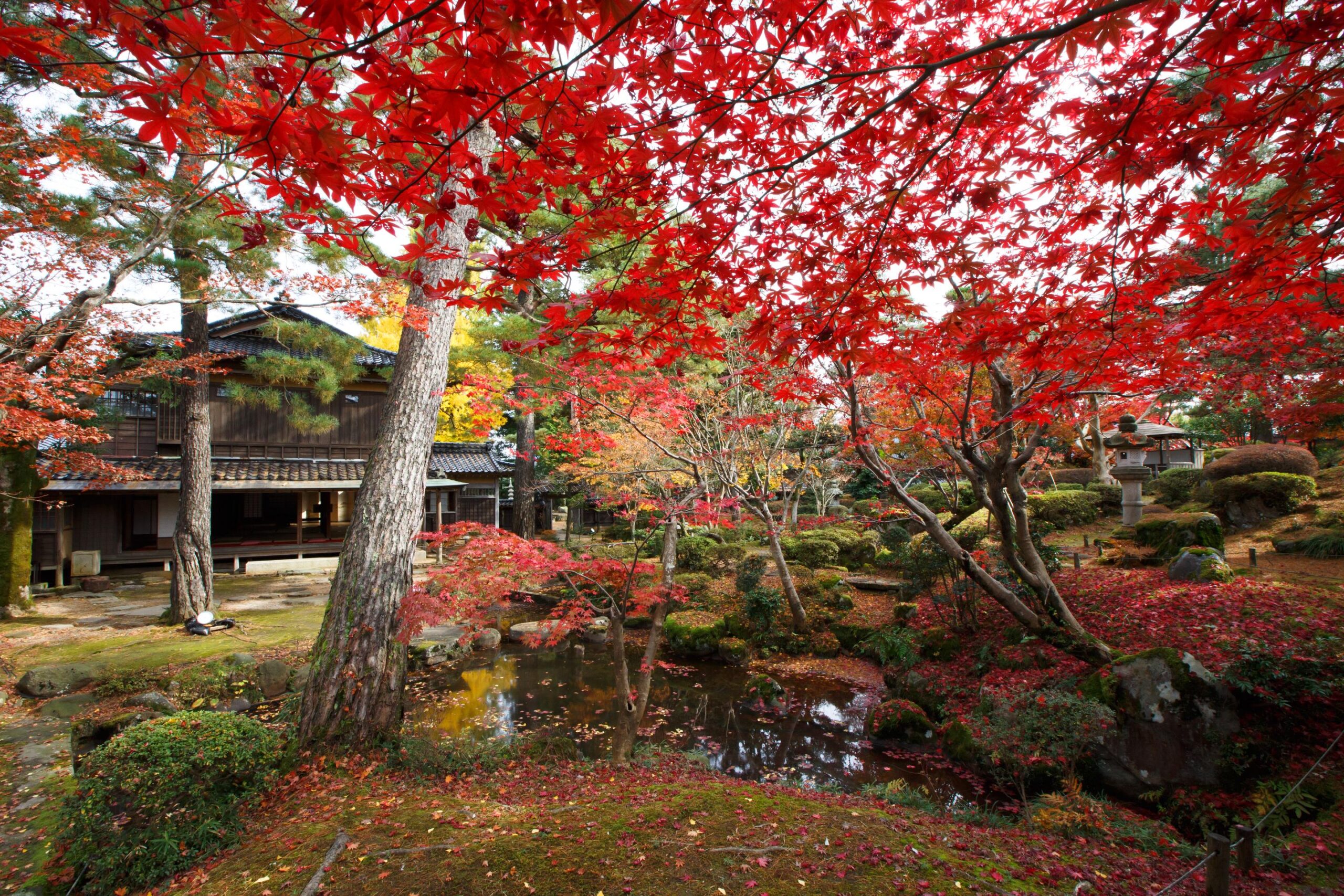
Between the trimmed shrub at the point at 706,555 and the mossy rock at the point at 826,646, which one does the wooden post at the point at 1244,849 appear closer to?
the mossy rock at the point at 826,646

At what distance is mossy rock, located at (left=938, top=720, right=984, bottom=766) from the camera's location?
18.5 feet

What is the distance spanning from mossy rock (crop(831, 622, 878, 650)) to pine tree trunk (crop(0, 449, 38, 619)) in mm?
13849

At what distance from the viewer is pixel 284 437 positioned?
1625cm

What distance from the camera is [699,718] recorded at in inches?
290

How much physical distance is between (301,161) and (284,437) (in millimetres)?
17452

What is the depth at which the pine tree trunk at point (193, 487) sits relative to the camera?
9.51 metres

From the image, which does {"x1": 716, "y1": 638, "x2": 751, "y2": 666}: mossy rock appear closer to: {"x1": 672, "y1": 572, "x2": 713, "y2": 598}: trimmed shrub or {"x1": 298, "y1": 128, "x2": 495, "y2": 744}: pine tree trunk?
{"x1": 672, "y1": 572, "x2": 713, "y2": 598}: trimmed shrub

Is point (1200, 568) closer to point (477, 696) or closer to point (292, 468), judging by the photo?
point (477, 696)

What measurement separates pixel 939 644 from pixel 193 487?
504 inches

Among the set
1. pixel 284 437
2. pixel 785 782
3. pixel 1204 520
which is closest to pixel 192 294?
pixel 284 437

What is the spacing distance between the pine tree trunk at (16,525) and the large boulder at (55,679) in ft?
14.5

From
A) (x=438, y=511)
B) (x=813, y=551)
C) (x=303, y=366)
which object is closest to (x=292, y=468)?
(x=438, y=511)

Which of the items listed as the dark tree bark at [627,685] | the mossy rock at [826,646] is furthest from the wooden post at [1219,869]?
the mossy rock at [826,646]

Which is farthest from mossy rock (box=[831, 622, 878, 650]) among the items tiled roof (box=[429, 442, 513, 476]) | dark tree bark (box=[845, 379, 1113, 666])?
tiled roof (box=[429, 442, 513, 476])
